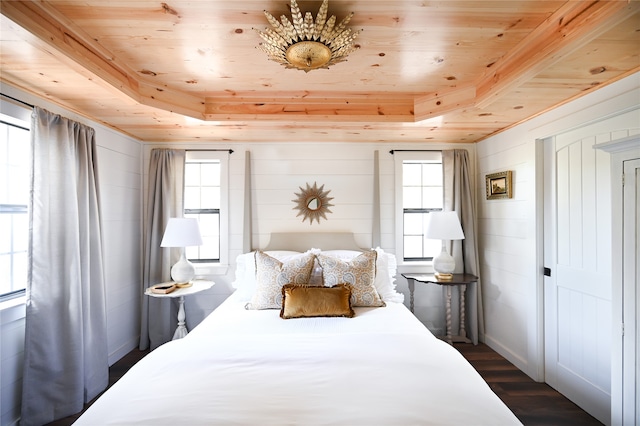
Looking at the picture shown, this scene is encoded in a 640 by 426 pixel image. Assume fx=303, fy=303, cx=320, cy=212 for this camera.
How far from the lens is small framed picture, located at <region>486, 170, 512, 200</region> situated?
295 cm

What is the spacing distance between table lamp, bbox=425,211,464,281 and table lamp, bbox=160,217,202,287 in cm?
236

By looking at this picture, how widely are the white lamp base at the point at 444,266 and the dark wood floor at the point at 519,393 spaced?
80 cm

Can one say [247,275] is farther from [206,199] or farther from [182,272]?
[206,199]

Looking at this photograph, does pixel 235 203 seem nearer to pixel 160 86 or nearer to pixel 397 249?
pixel 160 86

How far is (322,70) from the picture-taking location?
7.02 ft

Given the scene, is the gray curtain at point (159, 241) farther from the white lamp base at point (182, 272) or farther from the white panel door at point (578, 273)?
the white panel door at point (578, 273)

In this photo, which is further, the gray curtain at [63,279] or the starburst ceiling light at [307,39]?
the gray curtain at [63,279]

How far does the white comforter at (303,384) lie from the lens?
1144 mm

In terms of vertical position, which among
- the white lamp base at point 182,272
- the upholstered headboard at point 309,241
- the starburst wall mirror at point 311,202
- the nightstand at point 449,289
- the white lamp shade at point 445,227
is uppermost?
the starburst wall mirror at point 311,202

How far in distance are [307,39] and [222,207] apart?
89.0 inches

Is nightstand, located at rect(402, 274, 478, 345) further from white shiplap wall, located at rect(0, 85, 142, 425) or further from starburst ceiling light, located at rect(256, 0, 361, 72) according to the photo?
white shiplap wall, located at rect(0, 85, 142, 425)

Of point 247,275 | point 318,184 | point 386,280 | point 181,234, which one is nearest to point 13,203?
point 181,234

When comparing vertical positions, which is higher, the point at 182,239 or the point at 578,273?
the point at 182,239

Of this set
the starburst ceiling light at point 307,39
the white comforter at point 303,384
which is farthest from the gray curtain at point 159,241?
the starburst ceiling light at point 307,39
